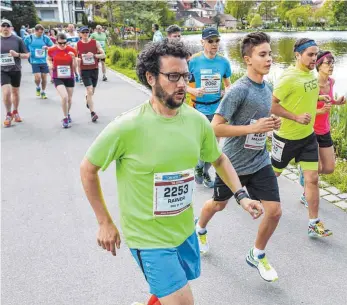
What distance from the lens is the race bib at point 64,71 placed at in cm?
896

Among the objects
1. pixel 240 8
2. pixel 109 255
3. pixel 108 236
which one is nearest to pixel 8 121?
pixel 109 255

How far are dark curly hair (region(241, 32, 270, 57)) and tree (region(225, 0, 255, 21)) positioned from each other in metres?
143

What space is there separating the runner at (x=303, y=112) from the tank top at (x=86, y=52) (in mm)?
6107

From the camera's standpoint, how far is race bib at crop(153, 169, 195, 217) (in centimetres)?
240

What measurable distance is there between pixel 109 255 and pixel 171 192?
→ 6.34ft

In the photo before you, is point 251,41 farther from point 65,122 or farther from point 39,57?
point 39,57

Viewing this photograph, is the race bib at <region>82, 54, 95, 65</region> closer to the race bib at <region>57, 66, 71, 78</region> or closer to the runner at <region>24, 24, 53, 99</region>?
the race bib at <region>57, 66, 71, 78</region>

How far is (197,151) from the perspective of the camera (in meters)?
2.48

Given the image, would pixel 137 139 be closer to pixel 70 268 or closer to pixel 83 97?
pixel 70 268

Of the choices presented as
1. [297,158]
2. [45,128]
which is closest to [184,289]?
[297,158]

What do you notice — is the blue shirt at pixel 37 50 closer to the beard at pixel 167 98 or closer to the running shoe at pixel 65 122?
the running shoe at pixel 65 122

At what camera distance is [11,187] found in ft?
19.3

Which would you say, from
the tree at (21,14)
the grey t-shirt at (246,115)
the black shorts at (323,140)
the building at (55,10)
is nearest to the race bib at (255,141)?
the grey t-shirt at (246,115)

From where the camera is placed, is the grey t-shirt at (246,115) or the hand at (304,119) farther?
the hand at (304,119)
